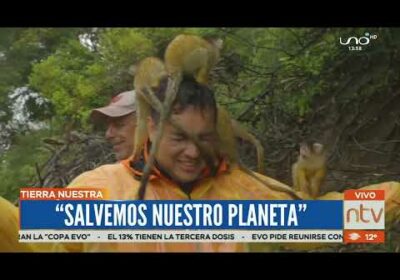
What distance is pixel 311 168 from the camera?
23.0 feet

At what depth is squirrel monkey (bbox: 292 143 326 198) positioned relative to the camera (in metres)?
7.00

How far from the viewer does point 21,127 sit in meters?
7.05

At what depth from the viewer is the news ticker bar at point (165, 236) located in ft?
22.8

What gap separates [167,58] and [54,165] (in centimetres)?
122

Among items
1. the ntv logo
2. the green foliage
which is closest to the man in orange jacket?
the green foliage

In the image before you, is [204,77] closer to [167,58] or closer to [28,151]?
[167,58]

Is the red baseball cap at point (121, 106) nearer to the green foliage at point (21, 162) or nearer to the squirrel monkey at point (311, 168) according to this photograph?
the green foliage at point (21, 162)

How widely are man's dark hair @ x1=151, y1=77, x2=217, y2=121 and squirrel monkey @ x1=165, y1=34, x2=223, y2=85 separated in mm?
55

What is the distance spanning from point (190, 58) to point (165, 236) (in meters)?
1.40

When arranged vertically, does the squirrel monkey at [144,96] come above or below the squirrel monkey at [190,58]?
below

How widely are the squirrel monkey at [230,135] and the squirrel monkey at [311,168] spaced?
292 millimetres

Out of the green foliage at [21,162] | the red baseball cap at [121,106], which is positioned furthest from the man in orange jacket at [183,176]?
the green foliage at [21,162]

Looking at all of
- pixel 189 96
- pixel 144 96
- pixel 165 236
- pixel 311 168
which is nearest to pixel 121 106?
pixel 144 96

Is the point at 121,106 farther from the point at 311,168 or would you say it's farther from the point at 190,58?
the point at 311,168
